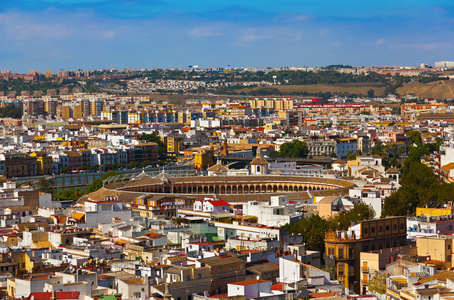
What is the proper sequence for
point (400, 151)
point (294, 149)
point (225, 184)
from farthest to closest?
point (294, 149) < point (400, 151) < point (225, 184)

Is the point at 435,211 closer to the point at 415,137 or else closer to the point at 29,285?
the point at 29,285

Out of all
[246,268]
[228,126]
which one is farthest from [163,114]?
[246,268]

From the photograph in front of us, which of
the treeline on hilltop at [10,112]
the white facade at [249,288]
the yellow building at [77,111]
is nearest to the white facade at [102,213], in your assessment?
the white facade at [249,288]

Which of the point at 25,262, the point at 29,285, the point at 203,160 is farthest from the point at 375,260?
the point at 203,160

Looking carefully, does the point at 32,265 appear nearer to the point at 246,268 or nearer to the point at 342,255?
the point at 246,268

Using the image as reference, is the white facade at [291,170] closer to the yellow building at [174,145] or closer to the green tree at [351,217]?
the green tree at [351,217]
